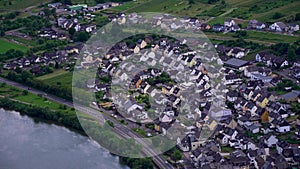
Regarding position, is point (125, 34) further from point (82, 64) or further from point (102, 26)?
point (82, 64)

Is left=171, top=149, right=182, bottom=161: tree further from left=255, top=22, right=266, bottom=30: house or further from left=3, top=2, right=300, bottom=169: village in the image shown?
left=255, top=22, right=266, bottom=30: house

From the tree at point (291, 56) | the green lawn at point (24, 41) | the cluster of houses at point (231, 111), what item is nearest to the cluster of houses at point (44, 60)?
the cluster of houses at point (231, 111)

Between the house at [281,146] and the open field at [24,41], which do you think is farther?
the open field at [24,41]

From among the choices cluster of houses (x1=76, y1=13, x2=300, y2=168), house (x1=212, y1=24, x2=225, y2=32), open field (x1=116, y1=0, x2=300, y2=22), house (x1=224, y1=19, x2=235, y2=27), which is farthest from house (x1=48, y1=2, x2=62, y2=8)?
house (x1=224, y1=19, x2=235, y2=27)

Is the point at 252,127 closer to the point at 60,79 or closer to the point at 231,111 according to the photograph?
the point at 231,111

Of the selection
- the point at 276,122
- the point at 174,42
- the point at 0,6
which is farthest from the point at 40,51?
the point at 276,122

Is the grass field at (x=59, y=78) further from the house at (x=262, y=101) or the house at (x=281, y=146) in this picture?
the house at (x=281, y=146)
